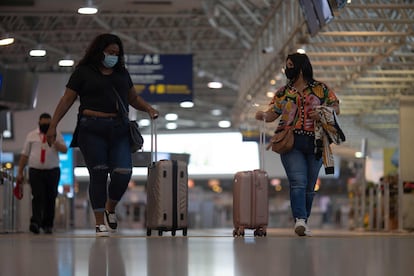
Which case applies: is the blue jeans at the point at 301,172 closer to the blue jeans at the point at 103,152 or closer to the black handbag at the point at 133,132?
the black handbag at the point at 133,132

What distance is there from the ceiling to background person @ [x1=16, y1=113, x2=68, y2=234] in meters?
2.45

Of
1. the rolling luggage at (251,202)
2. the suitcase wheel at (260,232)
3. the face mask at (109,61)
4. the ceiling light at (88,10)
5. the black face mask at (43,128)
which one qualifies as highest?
the ceiling light at (88,10)

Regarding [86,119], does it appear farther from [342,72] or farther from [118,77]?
[342,72]

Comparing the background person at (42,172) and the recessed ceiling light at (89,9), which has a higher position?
the recessed ceiling light at (89,9)

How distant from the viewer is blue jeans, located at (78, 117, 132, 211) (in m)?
9.13

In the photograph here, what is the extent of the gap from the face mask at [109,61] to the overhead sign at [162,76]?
1339cm

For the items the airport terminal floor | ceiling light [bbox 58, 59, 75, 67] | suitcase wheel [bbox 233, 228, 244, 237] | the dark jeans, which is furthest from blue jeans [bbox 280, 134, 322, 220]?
ceiling light [bbox 58, 59, 75, 67]

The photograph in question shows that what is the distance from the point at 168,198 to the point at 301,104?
1441mm

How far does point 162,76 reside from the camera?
2298cm

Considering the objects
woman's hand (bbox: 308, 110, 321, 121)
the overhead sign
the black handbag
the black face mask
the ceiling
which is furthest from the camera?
the overhead sign

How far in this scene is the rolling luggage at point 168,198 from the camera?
9672 millimetres

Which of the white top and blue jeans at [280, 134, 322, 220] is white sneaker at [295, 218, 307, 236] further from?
the white top

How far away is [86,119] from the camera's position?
360 inches

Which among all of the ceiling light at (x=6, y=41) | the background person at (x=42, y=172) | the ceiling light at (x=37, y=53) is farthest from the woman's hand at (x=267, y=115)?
the ceiling light at (x=37, y=53)
